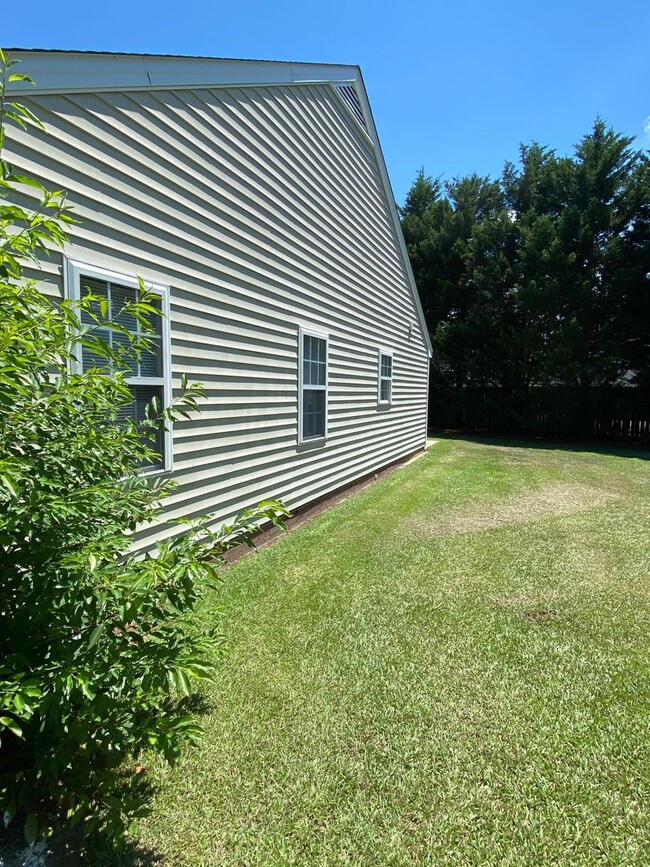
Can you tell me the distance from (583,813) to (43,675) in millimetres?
1960

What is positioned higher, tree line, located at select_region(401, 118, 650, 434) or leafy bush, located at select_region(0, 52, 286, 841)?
tree line, located at select_region(401, 118, 650, 434)

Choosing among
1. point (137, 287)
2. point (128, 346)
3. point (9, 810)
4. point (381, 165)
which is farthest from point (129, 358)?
point (381, 165)

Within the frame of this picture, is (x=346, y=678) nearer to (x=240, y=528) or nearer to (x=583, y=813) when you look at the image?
(x=583, y=813)

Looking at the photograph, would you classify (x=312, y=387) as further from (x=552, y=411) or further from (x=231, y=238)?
(x=552, y=411)

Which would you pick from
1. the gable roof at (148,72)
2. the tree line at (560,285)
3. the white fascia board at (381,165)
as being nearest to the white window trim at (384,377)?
the white fascia board at (381,165)

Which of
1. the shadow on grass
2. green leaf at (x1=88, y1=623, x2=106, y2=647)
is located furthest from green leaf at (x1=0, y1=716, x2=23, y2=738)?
the shadow on grass

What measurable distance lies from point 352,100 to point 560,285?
11.8 metres

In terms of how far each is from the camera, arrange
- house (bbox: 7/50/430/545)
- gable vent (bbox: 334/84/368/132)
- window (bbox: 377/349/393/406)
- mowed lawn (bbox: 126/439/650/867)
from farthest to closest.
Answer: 1. window (bbox: 377/349/393/406)
2. gable vent (bbox: 334/84/368/132)
3. house (bbox: 7/50/430/545)
4. mowed lawn (bbox: 126/439/650/867)

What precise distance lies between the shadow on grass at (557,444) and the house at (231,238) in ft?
28.8

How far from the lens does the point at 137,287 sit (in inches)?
125

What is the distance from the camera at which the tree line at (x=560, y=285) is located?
1492 cm

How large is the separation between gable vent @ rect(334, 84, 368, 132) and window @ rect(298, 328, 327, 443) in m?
3.59

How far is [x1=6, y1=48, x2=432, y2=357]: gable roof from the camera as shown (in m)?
2.52

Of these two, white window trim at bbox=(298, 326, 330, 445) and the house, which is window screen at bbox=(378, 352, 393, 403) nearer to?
the house
